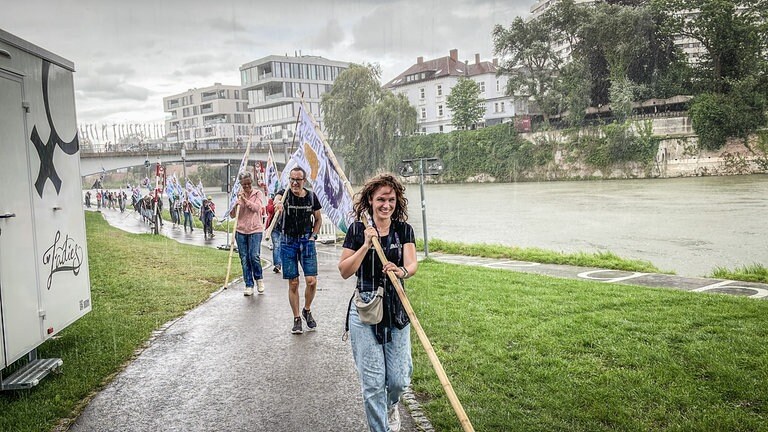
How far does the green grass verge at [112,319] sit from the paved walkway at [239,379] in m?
0.23

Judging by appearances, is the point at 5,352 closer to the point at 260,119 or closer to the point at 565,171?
the point at 565,171

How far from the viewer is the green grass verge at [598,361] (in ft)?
14.7

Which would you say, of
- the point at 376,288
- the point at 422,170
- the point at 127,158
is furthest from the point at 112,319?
the point at 127,158

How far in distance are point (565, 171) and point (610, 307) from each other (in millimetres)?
59089

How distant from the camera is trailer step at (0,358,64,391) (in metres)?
5.23

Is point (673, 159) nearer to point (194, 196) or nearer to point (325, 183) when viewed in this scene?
point (194, 196)

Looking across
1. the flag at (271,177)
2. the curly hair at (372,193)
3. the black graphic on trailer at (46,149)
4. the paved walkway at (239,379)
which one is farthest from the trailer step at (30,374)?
the flag at (271,177)

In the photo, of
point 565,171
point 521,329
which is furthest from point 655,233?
point 565,171

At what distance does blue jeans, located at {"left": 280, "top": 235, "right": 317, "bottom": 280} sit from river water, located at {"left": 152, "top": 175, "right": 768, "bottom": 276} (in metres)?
13.1

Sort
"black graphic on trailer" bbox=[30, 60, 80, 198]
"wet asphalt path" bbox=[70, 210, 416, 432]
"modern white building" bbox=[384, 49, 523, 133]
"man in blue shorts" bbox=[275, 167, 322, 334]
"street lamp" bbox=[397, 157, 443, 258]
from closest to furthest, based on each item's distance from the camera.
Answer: "wet asphalt path" bbox=[70, 210, 416, 432] → "black graphic on trailer" bbox=[30, 60, 80, 198] → "man in blue shorts" bbox=[275, 167, 322, 334] → "street lamp" bbox=[397, 157, 443, 258] → "modern white building" bbox=[384, 49, 523, 133]

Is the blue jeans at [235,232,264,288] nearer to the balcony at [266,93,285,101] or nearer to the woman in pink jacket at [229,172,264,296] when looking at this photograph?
the woman in pink jacket at [229,172,264,296]

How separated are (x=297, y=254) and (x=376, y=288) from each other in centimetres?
347

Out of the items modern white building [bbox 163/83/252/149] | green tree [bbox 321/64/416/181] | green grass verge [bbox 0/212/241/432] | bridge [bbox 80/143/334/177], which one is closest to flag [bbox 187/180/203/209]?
green grass verge [bbox 0/212/241/432]

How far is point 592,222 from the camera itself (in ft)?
102
